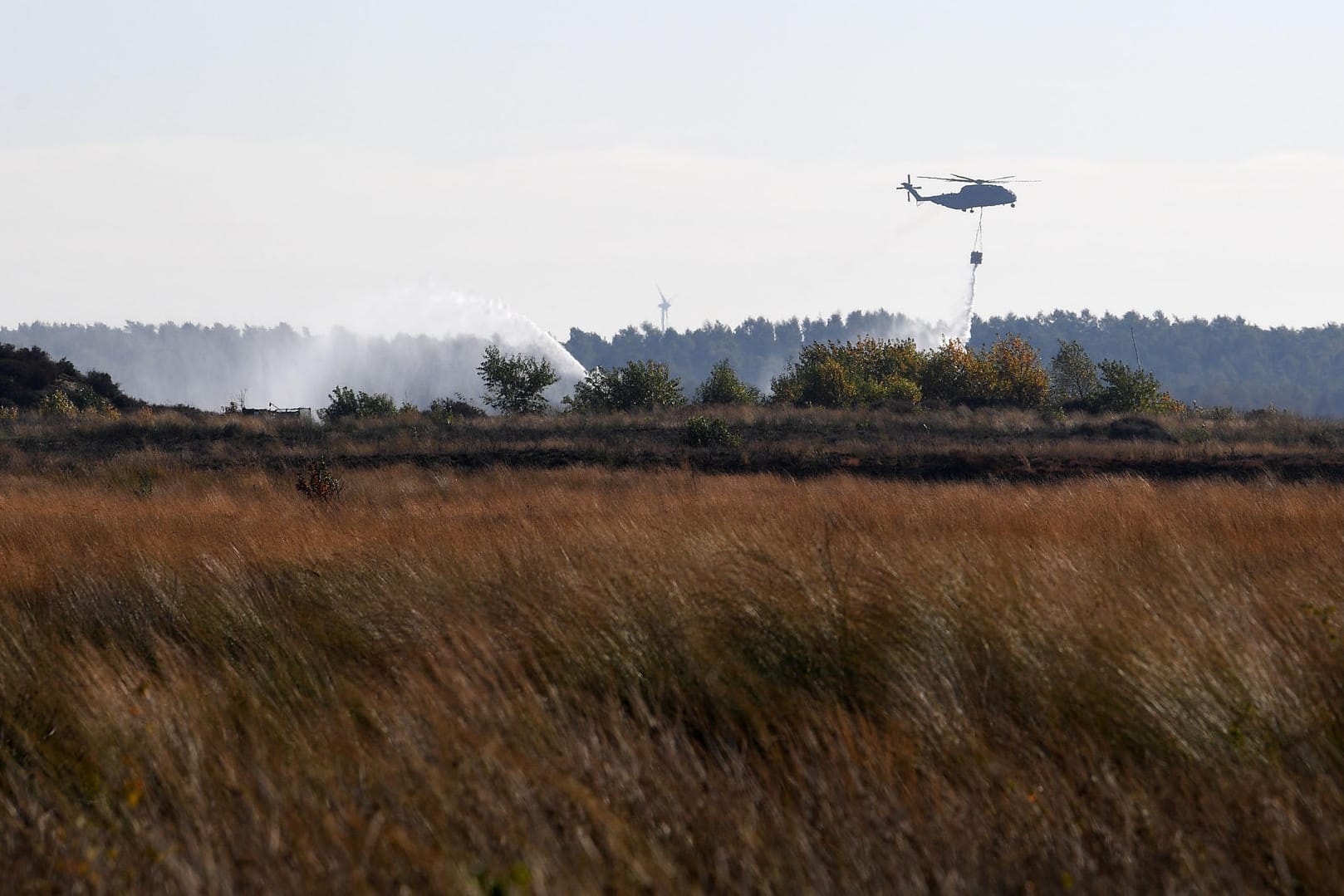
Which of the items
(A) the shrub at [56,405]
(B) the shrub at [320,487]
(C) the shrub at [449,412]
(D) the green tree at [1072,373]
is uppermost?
(D) the green tree at [1072,373]

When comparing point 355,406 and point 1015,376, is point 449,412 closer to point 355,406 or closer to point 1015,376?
point 355,406

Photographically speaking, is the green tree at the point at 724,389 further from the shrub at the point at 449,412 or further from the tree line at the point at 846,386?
the shrub at the point at 449,412

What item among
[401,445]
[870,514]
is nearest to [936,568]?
[870,514]

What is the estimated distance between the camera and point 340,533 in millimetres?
11023

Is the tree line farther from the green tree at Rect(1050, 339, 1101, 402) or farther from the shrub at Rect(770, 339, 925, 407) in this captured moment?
the green tree at Rect(1050, 339, 1101, 402)

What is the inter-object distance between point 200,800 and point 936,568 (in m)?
3.96

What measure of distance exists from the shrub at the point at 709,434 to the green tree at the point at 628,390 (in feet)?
63.6

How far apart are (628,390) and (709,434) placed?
22.0m

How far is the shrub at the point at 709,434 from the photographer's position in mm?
31266

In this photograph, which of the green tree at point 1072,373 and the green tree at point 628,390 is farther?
the green tree at point 1072,373

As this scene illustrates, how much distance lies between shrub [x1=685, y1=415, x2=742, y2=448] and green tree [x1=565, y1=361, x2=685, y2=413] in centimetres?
1939

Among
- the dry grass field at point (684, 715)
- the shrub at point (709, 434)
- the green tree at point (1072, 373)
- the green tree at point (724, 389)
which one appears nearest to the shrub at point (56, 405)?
the shrub at point (709, 434)

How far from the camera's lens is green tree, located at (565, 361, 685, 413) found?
53.1 m

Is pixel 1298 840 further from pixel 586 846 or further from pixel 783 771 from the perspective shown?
pixel 586 846
